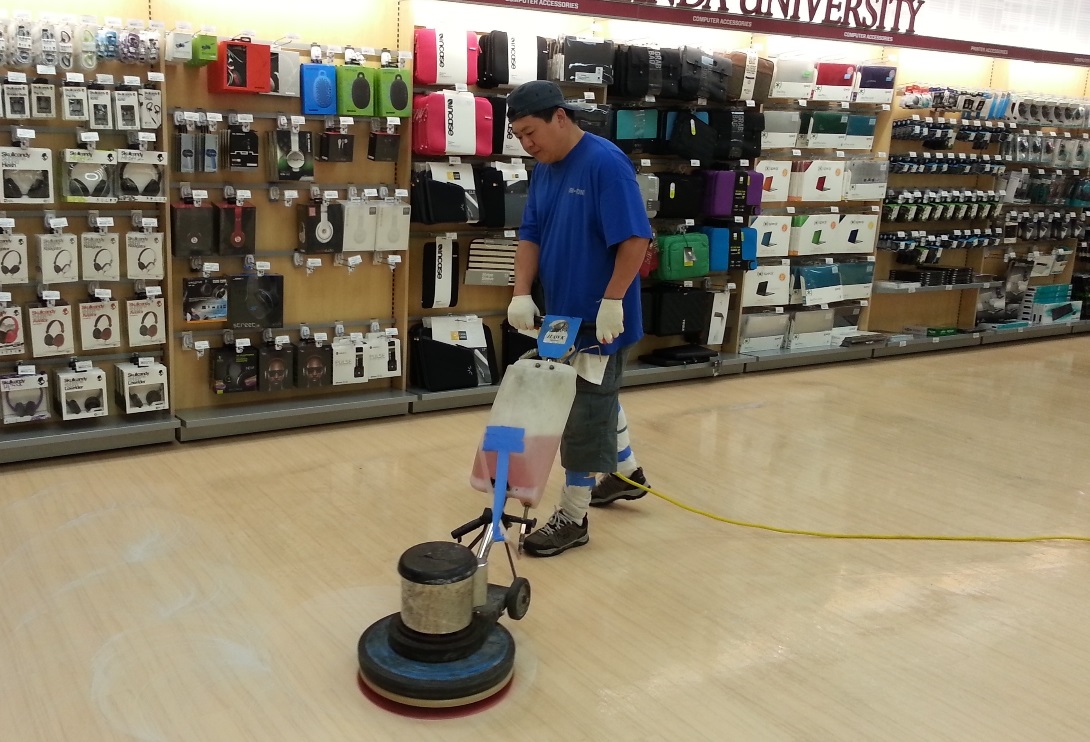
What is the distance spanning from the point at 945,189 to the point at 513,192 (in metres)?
4.50

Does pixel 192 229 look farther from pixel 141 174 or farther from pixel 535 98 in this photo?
pixel 535 98

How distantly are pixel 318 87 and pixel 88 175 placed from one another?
49.6 inches

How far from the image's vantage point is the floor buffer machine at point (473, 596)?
2.69 meters

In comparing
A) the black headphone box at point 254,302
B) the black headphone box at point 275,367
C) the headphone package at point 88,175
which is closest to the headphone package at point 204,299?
the black headphone box at point 254,302

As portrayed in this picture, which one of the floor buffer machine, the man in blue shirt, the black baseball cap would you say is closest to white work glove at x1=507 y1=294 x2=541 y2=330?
the man in blue shirt

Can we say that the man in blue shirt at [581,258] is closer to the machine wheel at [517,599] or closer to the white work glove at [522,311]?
the white work glove at [522,311]

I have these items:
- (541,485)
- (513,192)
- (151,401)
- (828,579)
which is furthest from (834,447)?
(151,401)

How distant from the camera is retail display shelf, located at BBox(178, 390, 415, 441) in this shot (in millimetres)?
5242

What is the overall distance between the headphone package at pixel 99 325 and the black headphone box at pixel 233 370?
0.53 metres

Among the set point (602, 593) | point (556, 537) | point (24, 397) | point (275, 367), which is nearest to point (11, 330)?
point (24, 397)

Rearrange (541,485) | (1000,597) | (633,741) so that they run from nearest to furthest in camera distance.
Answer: (633,741) → (541,485) → (1000,597)

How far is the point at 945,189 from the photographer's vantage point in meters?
8.64

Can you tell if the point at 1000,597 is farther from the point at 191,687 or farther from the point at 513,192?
the point at 513,192

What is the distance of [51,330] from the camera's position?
4.91m
